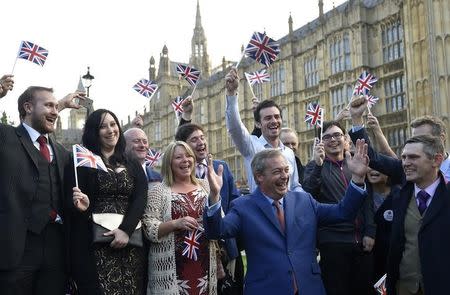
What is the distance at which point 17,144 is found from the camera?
12.8 ft

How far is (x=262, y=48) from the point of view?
7.22 metres

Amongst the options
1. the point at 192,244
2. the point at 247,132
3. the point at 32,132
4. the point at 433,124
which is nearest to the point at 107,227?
the point at 192,244

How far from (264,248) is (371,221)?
5.32 ft

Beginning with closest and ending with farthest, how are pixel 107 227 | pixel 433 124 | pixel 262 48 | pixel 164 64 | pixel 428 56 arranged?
pixel 107 227 < pixel 433 124 < pixel 262 48 < pixel 428 56 < pixel 164 64

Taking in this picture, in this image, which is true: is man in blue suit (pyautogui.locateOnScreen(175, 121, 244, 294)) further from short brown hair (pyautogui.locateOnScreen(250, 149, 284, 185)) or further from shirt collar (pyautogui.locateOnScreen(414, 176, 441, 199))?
shirt collar (pyautogui.locateOnScreen(414, 176, 441, 199))

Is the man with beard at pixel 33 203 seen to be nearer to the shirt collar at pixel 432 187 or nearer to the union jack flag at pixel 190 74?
the shirt collar at pixel 432 187

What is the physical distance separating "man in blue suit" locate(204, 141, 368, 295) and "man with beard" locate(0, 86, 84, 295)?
1.24 m

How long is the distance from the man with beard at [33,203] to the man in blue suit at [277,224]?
1.24 metres

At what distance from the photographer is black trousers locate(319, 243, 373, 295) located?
465 cm

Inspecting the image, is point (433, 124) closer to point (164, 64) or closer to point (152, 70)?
point (164, 64)

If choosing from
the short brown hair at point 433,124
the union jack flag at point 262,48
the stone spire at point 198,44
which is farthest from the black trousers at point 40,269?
the stone spire at point 198,44

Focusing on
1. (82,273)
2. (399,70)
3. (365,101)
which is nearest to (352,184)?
(365,101)

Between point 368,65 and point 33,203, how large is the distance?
80.7 feet

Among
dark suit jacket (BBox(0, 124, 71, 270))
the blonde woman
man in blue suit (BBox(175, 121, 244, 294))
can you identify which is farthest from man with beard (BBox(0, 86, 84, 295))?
man in blue suit (BBox(175, 121, 244, 294))
